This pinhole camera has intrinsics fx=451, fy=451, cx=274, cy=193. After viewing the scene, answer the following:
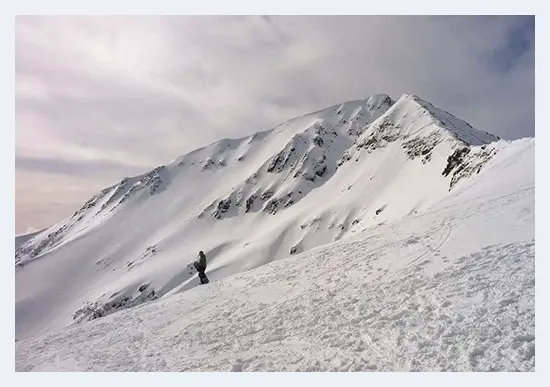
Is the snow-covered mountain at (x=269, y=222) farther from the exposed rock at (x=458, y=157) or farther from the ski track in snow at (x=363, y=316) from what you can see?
the ski track in snow at (x=363, y=316)

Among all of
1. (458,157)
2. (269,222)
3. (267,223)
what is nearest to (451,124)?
(458,157)

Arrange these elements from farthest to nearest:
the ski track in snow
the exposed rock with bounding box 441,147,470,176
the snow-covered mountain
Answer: the snow-covered mountain, the exposed rock with bounding box 441,147,470,176, the ski track in snow

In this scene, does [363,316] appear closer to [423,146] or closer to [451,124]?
[423,146]

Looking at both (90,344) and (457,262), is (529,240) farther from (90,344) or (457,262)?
(90,344)

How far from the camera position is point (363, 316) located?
10.1m

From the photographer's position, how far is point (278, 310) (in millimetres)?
11586

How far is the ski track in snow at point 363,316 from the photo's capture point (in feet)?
28.3

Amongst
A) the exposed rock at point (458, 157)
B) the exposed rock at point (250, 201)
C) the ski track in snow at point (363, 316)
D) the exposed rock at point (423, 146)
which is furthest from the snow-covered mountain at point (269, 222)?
the ski track in snow at point (363, 316)

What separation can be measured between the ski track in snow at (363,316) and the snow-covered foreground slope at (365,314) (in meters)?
0.03

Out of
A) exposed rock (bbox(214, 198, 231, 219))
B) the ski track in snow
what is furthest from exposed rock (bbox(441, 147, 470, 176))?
exposed rock (bbox(214, 198, 231, 219))

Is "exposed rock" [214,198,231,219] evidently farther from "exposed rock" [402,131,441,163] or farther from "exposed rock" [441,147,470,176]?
"exposed rock" [441,147,470,176]

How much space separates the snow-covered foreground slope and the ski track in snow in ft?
0.10

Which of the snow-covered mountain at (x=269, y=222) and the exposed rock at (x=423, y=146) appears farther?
the exposed rock at (x=423, y=146)

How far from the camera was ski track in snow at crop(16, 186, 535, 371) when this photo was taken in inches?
340
